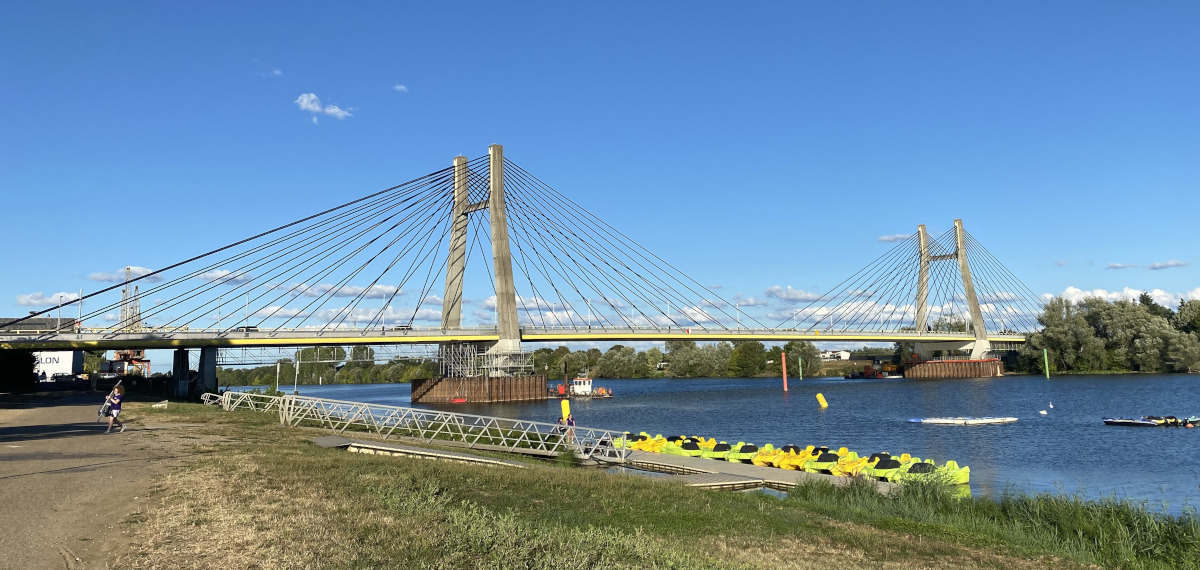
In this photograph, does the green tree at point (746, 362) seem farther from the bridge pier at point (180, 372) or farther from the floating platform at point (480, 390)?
the bridge pier at point (180, 372)

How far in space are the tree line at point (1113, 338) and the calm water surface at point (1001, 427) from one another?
9.93 m

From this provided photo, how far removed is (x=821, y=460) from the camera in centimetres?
2792

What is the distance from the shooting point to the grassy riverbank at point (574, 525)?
405 inches

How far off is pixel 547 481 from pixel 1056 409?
56.6 m

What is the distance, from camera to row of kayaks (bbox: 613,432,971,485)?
24.1 m

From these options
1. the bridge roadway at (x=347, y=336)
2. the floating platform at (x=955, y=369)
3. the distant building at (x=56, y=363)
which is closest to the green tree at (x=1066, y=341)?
the floating platform at (x=955, y=369)

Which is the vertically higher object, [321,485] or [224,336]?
[224,336]

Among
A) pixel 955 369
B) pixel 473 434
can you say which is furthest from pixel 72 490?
pixel 955 369

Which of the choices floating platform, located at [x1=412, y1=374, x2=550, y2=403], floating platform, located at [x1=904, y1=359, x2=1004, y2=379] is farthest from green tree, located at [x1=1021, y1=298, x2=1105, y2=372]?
floating platform, located at [x1=412, y1=374, x2=550, y2=403]

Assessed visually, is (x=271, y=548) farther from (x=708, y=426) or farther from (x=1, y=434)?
(x=708, y=426)

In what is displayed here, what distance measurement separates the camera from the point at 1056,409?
61.3 meters

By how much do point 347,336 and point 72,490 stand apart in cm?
6500

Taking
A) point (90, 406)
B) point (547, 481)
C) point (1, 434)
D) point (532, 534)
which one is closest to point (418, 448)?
point (547, 481)

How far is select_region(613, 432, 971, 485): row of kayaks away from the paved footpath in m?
16.4
